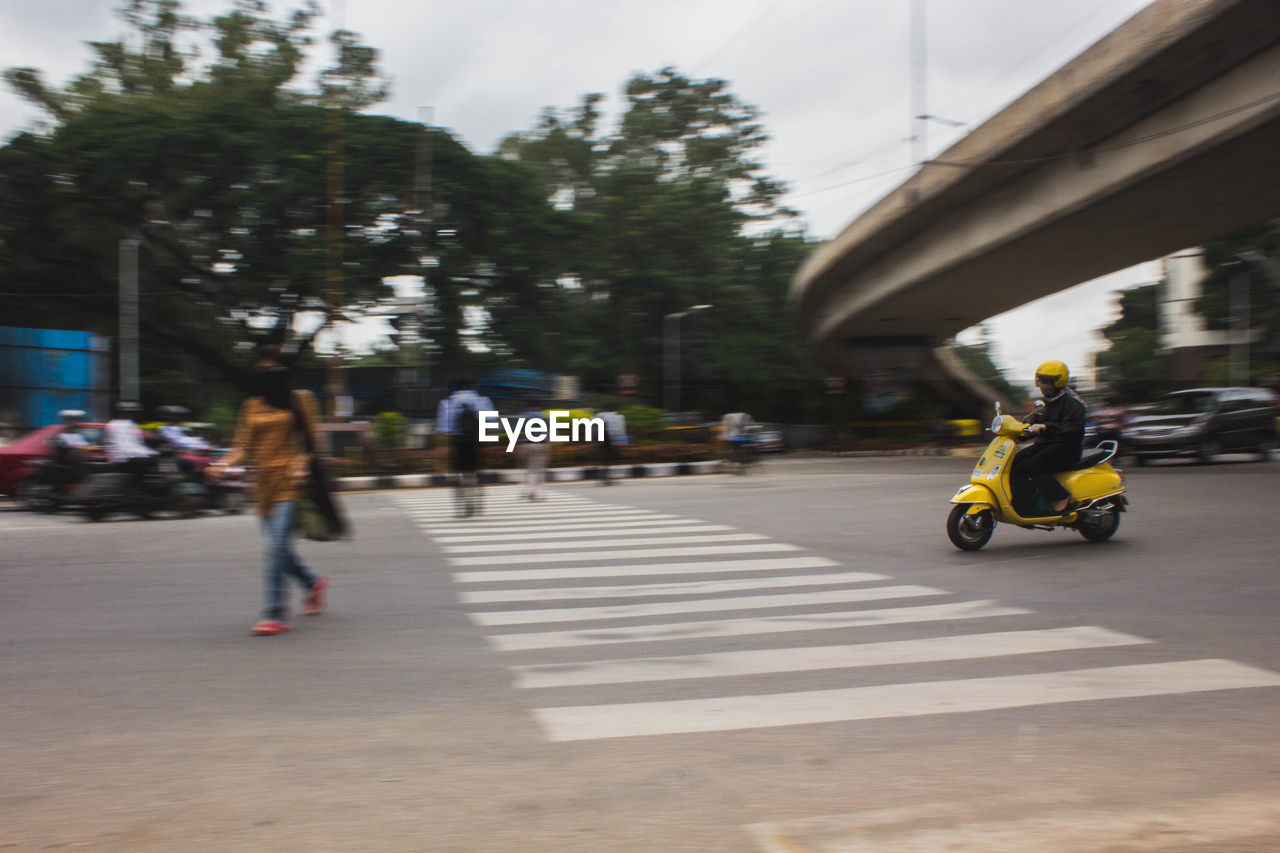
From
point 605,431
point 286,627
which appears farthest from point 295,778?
point 605,431

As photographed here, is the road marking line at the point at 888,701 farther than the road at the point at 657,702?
Yes

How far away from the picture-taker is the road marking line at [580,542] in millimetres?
10234

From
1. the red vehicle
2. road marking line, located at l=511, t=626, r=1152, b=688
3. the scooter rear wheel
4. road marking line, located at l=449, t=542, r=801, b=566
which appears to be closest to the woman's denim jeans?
road marking line, located at l=511, t=626, r=1152, b=688

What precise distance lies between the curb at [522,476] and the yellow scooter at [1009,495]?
38.8 ft

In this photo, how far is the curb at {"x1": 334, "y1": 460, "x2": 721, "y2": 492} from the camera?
20.9m

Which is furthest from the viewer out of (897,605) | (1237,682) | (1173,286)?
(1173,286)

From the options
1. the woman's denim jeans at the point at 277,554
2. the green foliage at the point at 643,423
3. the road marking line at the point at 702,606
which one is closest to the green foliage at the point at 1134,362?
the green foliage at the point at 643,423

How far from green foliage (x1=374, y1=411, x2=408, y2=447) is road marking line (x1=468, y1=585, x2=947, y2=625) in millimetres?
17181

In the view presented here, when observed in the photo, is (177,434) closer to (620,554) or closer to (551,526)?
(551,526)

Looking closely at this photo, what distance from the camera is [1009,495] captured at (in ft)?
30.8

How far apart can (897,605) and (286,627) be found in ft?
12.8

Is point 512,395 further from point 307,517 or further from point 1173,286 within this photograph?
point 1173,286

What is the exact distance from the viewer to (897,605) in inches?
279

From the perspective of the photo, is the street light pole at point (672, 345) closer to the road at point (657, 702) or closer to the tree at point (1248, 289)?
the tree at point (1248, 289)
